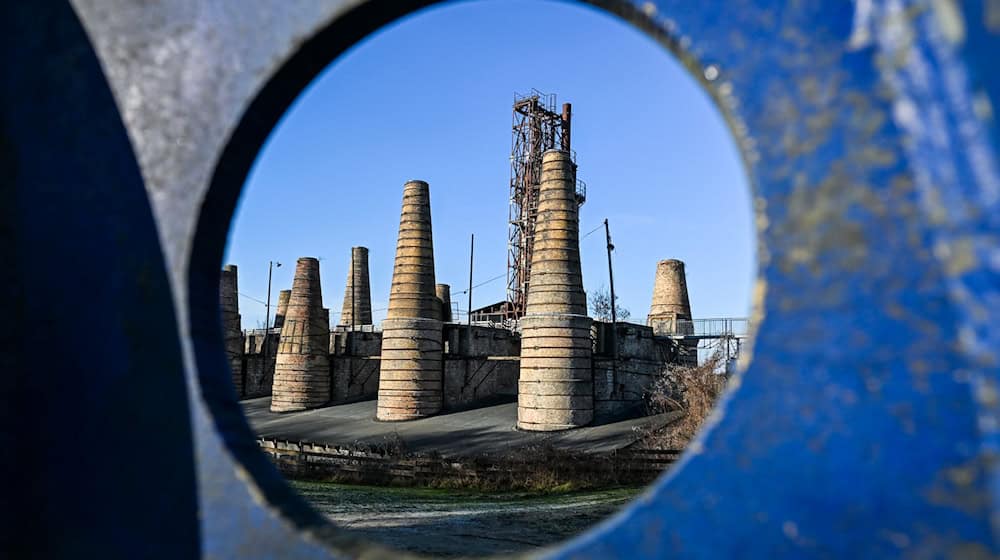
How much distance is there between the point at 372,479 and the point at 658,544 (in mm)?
13215

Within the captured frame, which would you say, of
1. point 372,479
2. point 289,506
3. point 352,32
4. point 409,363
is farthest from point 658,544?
point 409,363

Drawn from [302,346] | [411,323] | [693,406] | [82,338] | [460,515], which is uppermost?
[411,323]

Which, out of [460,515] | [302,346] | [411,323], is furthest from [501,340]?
[460,515]

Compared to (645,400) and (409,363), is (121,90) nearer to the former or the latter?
(409,363)

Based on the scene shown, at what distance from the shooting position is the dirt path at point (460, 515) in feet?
18.6

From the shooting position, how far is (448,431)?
58.2ft

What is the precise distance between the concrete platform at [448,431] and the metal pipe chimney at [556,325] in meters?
0.47

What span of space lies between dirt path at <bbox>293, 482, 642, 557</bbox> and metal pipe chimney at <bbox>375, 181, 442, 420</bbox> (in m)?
5.87

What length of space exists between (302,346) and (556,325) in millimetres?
9843

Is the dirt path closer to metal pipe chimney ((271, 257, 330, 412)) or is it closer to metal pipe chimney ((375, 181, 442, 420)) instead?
metal pipe chimney ((375, 181, 442, 420))

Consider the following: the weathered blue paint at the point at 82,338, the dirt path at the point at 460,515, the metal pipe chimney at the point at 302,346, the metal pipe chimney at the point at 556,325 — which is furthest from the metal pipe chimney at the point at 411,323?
the weathered blue paint at the point at 82,338

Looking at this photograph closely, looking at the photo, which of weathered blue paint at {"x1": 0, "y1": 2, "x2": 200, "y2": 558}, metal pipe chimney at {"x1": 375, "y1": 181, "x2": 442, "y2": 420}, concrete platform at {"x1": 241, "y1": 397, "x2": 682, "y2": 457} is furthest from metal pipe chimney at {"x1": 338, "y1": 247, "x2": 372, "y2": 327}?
weathered blue paint at {"x1": 0, "y1": 2, "x2": 200, "y2": 558}

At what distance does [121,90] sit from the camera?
1.82 meters

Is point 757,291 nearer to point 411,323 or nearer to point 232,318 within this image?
point 411,323
